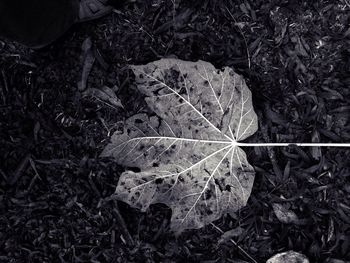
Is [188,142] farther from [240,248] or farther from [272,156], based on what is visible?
[240,248]

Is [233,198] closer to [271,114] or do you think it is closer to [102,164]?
[271,114]

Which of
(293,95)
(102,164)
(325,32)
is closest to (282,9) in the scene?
(325,32)

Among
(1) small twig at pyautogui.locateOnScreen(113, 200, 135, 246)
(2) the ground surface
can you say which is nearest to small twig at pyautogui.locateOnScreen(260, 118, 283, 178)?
(2) the ground surface

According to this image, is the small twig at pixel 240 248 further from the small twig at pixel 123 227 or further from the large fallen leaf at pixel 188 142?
the small twig at pixel 123 227

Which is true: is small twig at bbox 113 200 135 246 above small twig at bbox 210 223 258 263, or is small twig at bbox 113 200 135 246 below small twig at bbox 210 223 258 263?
above

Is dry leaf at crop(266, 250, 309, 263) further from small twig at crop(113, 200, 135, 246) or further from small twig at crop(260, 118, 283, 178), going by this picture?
small twig at crop(113, 200, 135, 246)
